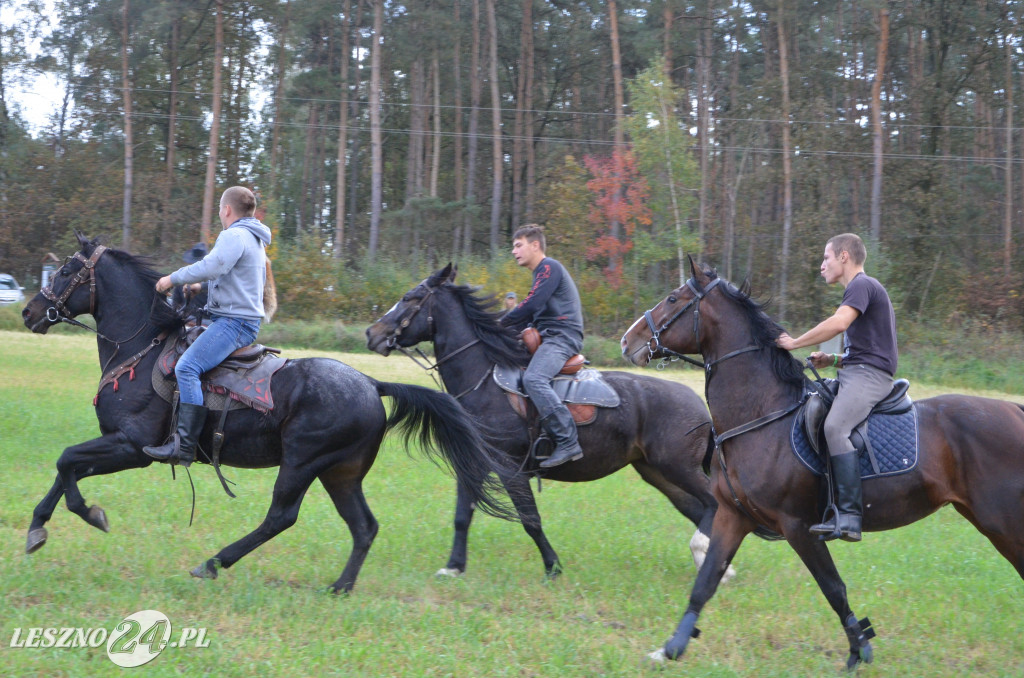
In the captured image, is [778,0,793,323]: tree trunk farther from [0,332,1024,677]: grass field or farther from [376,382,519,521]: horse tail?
[376,382,519,521]: horse tail

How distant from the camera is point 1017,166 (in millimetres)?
38156

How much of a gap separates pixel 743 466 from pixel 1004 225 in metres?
37.5

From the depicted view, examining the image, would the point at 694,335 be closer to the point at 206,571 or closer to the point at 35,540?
the point at 206,571

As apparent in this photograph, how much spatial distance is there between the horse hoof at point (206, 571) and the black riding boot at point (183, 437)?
767 mm

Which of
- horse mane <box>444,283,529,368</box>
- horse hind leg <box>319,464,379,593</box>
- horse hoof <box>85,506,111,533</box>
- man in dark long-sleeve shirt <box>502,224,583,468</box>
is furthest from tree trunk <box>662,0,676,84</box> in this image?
horse hoof <box>85,506,111,533</box>

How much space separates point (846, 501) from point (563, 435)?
2.45m

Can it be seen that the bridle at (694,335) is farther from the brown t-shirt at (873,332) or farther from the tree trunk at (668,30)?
the tree trunk at (668,30)

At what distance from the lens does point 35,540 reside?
595 centimetres

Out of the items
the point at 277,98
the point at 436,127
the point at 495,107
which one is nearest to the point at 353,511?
the point at 495,107

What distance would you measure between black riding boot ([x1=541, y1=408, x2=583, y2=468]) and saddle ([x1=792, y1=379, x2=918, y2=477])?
213cm

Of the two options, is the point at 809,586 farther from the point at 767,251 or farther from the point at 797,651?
the point at 767,251

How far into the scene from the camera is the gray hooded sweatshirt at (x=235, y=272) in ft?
19.7

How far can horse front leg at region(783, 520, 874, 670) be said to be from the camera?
5.28m

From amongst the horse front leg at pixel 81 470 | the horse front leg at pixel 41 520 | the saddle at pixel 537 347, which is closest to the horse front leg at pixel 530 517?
the saddle at pixel 537 347
